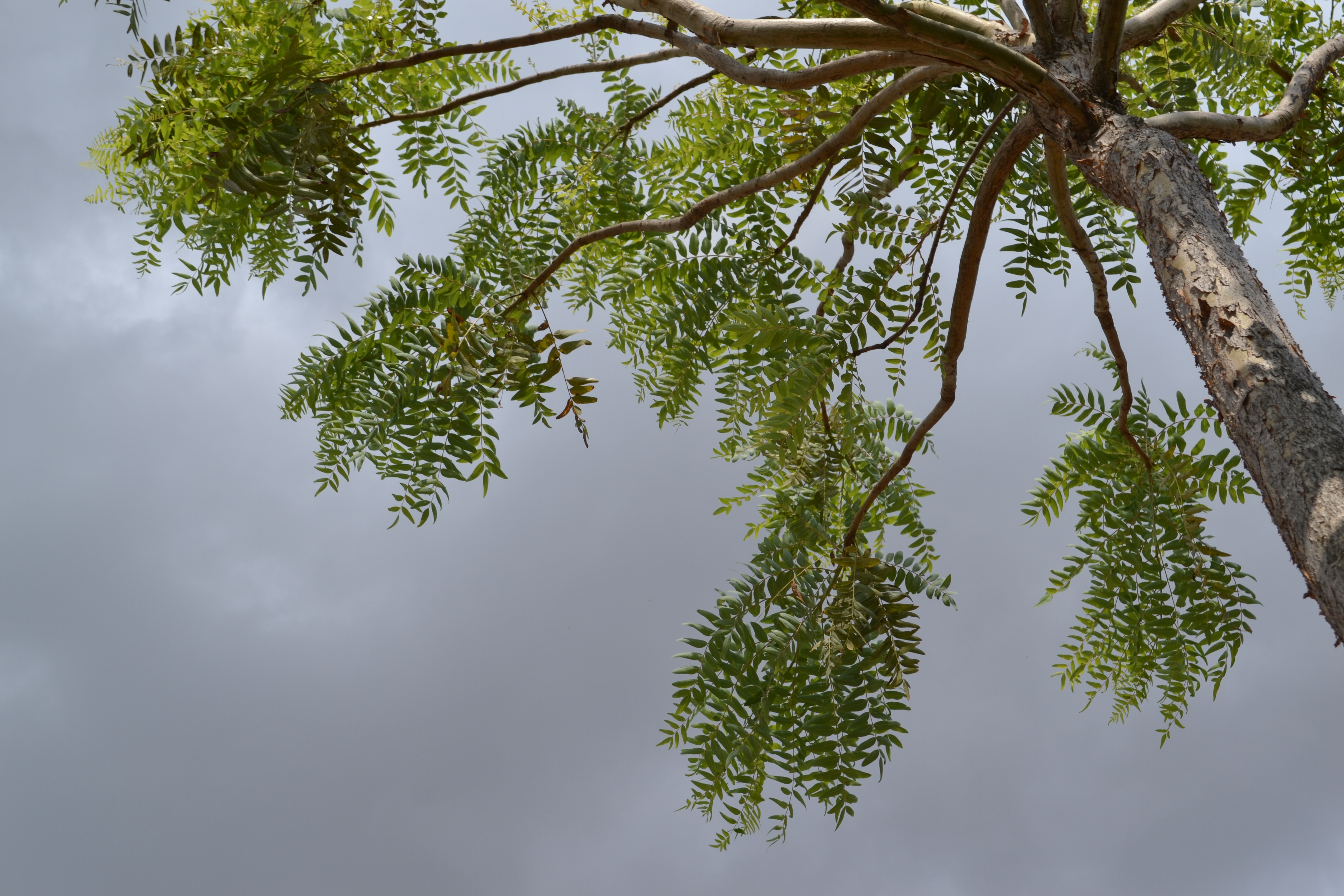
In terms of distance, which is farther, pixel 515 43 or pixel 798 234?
pixel 798 234

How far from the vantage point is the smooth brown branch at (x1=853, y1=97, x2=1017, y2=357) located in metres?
Answer: 1.66

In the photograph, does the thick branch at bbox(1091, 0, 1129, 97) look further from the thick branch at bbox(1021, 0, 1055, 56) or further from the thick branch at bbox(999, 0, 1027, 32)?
the thick branch at bbox(999, 0, 1027, 32)

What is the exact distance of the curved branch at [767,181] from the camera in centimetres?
161

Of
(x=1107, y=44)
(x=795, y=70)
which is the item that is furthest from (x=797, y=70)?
(x=1107, y=44)

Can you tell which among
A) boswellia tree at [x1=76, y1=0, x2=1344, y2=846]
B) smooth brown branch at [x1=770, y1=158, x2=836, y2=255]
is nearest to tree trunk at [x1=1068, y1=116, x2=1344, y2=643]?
boswellia tree at [x1=76, y1=0, x2=1344, y2=846]

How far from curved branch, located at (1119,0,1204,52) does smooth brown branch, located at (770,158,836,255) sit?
590 mm

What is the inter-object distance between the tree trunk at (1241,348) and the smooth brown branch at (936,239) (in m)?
0.40

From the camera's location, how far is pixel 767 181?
5.87ft

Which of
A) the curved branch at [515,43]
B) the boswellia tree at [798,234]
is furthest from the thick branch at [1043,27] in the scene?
the curved branch at [515,43]

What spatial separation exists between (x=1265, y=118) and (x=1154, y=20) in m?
0.29

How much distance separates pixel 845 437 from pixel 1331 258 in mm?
1523

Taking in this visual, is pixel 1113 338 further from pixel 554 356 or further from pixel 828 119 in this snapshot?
pixel 554 356

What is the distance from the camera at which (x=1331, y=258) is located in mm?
2229

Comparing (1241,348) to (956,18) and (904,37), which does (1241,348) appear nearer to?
(904,37)
